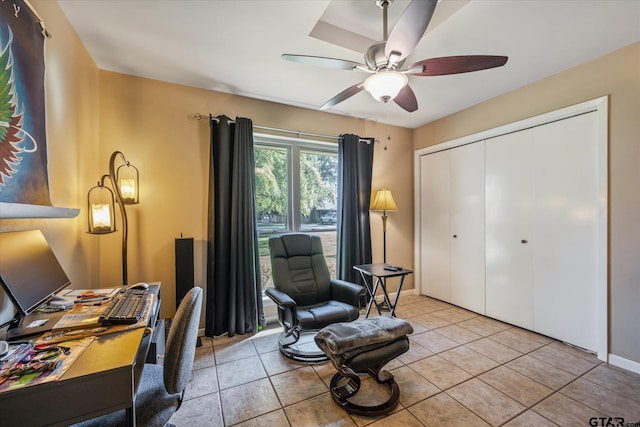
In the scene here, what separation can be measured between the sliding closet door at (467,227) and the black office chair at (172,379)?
3.32 meters

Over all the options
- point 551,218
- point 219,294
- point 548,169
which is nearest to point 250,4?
point 219,294

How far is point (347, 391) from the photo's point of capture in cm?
186

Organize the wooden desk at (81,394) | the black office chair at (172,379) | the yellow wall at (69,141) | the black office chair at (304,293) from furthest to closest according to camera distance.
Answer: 1. the black office chair at (304,293)
2. the yellow wall at (69,141)
3. the black office chair at (172,379)
4. the wooden desk at (81,394)

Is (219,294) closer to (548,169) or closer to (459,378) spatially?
(459,378)

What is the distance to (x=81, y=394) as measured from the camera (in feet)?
2.82

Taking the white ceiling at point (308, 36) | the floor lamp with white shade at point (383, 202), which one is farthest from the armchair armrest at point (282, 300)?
the white ceiling at point (308, 36)

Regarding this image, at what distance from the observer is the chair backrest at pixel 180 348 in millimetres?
1131

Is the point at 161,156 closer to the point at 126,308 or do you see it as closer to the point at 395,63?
the point at 126,308

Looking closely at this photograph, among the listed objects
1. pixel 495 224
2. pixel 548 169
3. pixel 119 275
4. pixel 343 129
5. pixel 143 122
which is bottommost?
pixel 119 275

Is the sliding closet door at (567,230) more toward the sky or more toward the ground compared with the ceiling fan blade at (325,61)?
more toward the ground

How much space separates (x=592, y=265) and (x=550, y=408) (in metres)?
1.40

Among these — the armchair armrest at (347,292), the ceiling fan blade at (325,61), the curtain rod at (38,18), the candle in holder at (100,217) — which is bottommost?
the armchair armrest at (347,292)

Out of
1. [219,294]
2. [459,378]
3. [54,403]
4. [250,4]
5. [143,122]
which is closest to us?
[54,403]

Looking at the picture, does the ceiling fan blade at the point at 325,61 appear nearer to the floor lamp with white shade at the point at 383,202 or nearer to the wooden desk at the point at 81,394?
the wooden desk at the point at 81,394
